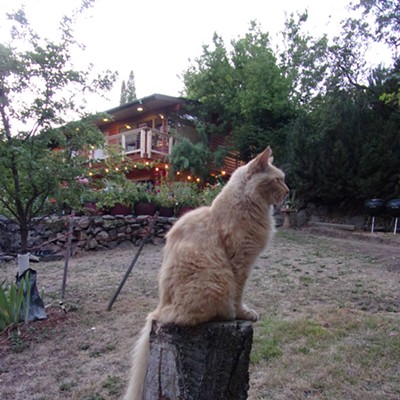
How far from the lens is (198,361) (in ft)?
4.68

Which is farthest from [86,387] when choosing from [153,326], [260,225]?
[260,225]

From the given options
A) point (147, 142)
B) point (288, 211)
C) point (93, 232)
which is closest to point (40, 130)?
point (93, 232)

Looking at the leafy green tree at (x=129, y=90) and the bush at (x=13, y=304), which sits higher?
the leafy green tree at (x=129, y=90)

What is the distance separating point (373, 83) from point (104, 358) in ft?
37.3

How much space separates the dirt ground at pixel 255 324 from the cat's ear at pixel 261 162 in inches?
61.1

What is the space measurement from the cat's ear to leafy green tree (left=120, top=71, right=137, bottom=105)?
3066 cm

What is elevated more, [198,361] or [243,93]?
[243,93]

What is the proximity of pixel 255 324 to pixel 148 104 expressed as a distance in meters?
12.9

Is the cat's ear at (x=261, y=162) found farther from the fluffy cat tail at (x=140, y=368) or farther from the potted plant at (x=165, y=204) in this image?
the potted plant at (x=165, y=204)

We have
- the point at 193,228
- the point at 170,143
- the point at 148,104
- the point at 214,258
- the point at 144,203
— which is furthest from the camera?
the point at 148,104

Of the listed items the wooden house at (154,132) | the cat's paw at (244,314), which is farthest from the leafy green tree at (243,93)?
the cat's paw at (244,314)

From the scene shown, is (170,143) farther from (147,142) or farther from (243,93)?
(243,93)

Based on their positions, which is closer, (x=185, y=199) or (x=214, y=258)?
(x=214, y=258)

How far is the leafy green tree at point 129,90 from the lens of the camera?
3080 centimetres
